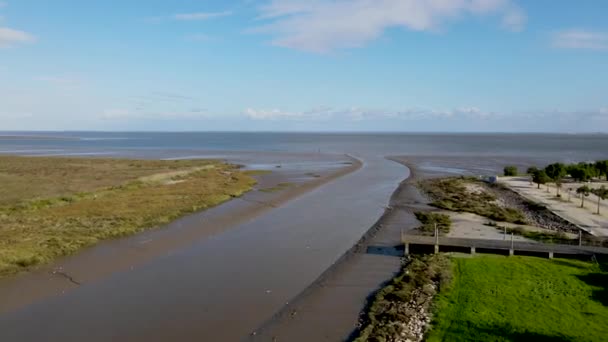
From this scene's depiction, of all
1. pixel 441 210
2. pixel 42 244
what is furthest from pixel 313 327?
pixel 441 210

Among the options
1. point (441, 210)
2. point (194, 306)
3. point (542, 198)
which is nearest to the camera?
point (194, 306)

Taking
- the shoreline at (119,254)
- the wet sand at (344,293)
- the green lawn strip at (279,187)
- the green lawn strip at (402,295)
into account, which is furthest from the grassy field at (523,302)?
the green lawn strip at (279,187)

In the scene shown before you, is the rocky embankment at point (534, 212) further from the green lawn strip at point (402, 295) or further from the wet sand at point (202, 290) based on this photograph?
the wet sand at point (202, 290)

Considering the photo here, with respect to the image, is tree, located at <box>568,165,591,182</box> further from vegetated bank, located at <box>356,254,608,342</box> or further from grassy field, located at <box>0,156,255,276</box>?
grassy field, located at <box>0,156,255,276</box>

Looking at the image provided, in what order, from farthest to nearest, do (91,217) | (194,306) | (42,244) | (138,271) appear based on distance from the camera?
(91,217) < (42,244) < (138,271) < (194,306)

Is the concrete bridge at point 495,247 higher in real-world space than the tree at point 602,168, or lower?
lower

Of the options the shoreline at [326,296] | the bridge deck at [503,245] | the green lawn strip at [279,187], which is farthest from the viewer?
the green lawn strip at [279,187]

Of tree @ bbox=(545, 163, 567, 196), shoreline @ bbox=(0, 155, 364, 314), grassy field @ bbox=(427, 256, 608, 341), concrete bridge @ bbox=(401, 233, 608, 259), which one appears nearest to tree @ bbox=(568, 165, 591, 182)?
tree @ bbox=(545, 163, 567, 196)

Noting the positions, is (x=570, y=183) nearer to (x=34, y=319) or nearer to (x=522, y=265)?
(x=522, y=265)
